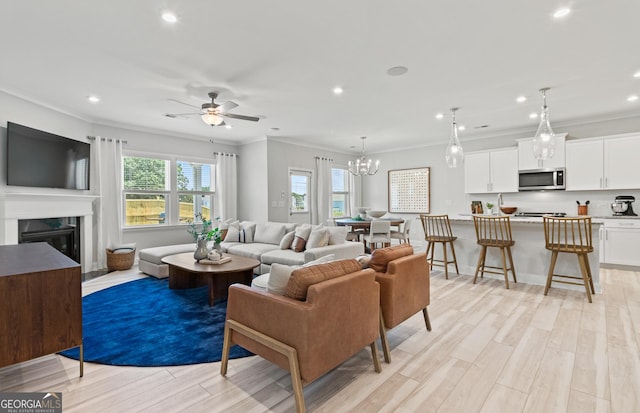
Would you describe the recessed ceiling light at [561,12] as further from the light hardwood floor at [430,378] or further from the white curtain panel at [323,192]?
the white curtain panel at [323,192]

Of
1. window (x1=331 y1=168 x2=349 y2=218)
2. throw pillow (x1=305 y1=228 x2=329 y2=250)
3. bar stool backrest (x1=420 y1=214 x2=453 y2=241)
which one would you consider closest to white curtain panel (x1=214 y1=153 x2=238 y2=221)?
window (x1=331 y1=168 x2=349 y2=218)

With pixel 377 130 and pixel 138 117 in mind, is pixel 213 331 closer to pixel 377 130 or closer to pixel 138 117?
pixel 138 117

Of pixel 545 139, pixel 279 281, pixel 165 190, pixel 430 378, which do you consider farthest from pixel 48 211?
pixel 545 139

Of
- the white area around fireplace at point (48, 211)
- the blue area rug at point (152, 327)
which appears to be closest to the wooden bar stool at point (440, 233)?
the blue area rug at point (152, 327)

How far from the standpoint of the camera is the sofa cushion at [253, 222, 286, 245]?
5.42m

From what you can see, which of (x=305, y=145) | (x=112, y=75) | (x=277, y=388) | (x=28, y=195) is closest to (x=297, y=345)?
(x=277, y=388)

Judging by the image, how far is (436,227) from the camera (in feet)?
16.8

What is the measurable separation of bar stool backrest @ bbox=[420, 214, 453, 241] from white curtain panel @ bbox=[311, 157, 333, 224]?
3353 millimetres

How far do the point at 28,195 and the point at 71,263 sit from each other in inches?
119

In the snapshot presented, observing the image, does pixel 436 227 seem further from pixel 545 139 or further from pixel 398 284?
pixel 398 284

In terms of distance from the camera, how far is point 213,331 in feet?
9.73

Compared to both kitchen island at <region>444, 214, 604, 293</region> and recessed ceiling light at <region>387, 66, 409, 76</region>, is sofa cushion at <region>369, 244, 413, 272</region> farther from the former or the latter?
kitchen island at <region>444, 214, 604, 293</region>

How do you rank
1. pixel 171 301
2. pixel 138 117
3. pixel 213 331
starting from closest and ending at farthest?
pixel 213 331 → pixel 171 301 → pixel 138 117

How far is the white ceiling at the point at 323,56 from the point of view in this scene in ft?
7.91
